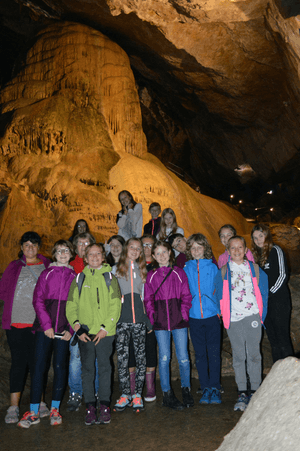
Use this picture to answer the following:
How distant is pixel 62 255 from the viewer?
13.4 ft

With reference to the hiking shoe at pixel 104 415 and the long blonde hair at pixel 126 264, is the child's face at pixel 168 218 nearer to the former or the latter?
the long blonde hair at pixel 126 264

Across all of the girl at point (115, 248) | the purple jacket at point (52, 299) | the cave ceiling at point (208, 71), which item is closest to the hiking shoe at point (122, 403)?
the purple jacket at point (52, 299)

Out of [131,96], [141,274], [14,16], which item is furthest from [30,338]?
[14,16]

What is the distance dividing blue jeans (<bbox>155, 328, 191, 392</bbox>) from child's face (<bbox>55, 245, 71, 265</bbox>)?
4.03 ft

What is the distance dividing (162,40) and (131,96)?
193 centimetres

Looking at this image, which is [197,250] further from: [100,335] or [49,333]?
[49,333]

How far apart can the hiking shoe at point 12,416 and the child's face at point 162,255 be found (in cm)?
205

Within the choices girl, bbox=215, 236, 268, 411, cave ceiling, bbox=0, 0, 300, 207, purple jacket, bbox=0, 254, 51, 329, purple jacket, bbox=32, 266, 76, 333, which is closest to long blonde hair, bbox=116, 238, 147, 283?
purple jacket, bbox=32, 266, 76, 333

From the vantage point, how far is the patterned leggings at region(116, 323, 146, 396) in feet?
13.0

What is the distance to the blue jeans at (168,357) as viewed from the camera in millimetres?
3977

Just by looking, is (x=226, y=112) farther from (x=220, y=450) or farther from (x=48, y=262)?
(x=220, y=450)

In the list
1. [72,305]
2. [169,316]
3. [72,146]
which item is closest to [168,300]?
[169,316]

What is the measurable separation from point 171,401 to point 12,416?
1547mm

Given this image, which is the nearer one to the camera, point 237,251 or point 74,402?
point 74,402
